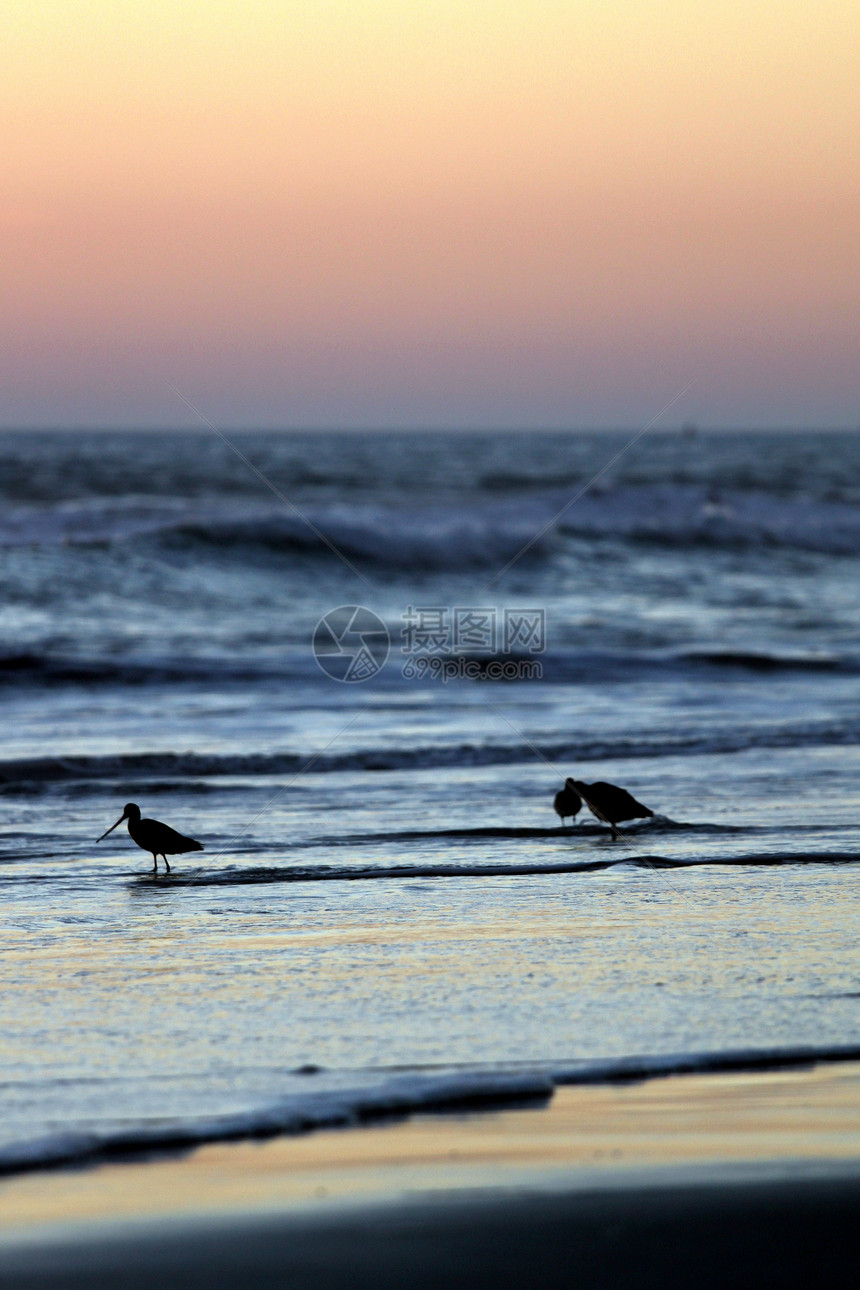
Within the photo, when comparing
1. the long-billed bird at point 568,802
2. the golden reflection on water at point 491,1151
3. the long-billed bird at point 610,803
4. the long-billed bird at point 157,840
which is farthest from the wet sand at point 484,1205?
the long-billed bird at point 568,802

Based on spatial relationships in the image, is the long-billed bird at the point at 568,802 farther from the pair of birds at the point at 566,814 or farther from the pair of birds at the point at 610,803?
the pair of birds at the point at 610,803

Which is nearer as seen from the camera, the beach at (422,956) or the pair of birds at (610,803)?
the beach at (422,956)

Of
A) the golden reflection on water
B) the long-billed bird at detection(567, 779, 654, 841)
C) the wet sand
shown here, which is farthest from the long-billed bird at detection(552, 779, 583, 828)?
the wet sand

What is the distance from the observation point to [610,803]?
742 centimetres

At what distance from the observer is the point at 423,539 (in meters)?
29.0

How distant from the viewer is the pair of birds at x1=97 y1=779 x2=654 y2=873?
6684 millimetres

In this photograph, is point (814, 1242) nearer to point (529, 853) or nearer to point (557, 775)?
point (529, 853)

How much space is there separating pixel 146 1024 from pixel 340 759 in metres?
5.72

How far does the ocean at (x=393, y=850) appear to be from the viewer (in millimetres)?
4020

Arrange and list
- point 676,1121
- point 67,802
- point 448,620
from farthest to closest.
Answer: point 448,620, point 67,802, point 676,1121

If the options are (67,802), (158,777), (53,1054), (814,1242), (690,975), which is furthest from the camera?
(158,777)

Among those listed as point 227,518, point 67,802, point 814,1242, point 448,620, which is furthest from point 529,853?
point 227,518

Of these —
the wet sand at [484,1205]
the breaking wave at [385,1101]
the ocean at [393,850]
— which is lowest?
the wet sand at [484,1205]

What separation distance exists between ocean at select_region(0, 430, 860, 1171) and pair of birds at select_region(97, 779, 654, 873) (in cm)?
13
